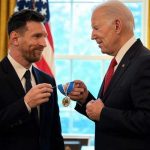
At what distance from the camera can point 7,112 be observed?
1874 mm

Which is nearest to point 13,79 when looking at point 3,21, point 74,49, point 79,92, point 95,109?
point 79,92

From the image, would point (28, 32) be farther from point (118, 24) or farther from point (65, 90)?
point (118, 24)

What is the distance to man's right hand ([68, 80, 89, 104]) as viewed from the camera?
2.03m

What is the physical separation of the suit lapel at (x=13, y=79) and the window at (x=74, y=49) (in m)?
2.35

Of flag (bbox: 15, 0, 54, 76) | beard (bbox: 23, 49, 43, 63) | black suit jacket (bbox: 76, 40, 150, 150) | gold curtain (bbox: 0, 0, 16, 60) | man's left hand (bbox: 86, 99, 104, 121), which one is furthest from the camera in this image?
gold curtain (bbox: 0, 0, 16, 60)

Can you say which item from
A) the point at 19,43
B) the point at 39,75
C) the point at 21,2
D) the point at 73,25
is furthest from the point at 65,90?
the point at 73,25

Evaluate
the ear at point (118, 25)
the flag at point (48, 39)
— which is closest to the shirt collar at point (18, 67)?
the ear at point (118, 25)

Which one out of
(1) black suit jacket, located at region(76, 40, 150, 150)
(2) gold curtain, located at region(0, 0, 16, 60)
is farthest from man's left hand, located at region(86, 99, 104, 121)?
(2) gold curtain, located at region(0, 0, 16, 60)

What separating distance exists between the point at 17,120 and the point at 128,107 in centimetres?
59

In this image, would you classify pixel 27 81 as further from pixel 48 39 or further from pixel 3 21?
pixel 3 21

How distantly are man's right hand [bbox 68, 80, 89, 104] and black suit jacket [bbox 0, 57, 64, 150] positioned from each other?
183 millimetres

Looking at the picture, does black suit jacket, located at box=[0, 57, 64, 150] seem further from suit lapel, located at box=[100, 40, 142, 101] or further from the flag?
the flag

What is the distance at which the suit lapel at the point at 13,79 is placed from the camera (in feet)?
6.53

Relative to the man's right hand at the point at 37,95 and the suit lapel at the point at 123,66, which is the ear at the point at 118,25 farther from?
the man's right hand at the point at 37,95
